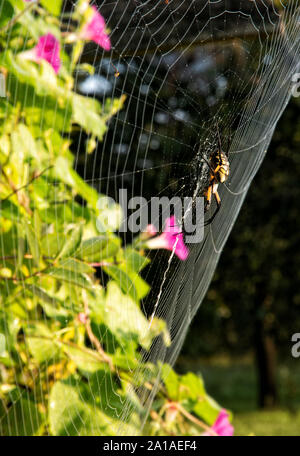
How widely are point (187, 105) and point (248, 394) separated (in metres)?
5.40

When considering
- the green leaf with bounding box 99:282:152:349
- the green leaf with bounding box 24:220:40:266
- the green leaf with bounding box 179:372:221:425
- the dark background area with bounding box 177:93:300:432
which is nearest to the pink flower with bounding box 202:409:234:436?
the green leaf with bounding box 179:372:221:425

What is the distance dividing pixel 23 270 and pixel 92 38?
365 millimetres

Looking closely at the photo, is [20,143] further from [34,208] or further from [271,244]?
[271,244]

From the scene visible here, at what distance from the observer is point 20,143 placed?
800mm

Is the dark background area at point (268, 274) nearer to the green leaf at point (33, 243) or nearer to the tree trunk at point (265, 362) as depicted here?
the tree trunk at point (265, 362)

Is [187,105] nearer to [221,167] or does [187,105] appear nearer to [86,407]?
[221,167]

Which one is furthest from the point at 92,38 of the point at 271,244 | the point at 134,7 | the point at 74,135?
the point at 271,244

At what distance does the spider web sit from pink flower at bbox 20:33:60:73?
0.25 feet

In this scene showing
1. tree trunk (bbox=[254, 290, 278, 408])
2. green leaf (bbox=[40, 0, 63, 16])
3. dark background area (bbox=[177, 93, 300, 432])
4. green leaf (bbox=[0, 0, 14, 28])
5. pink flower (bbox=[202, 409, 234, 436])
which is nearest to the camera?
green leaf (bbox=[0, 0, 14, 28])

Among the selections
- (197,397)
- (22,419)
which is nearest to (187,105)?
(197,397)

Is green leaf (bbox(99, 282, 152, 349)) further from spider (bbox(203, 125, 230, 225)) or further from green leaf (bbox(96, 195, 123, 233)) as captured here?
spider (bbox(203, 125, 230, 225))

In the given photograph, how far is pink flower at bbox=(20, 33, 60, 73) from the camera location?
31.4 inches

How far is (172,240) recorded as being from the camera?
0.96 m

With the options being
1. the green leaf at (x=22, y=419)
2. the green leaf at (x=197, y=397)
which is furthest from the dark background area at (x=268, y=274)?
the green leaf at (x=22, y=419)
